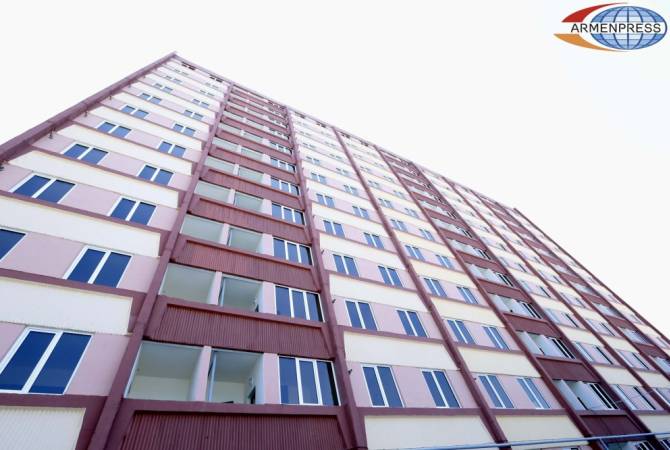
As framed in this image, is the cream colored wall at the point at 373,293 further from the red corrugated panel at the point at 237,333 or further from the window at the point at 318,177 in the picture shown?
the window at the point at 318,177

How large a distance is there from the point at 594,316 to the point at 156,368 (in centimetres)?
3665

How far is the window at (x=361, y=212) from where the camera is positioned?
22505mm

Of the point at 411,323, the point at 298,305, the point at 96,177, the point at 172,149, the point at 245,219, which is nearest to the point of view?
the point at 96,177

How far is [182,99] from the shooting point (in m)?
23.0

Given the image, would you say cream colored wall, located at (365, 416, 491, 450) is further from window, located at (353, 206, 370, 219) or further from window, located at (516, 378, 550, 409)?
window, located at (353, 206, 370, 219)

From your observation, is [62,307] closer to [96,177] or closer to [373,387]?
[96,177]

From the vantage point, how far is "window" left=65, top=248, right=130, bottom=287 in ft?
31.3

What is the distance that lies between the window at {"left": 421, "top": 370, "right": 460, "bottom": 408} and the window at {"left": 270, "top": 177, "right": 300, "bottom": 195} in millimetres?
13532

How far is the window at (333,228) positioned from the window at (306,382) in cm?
905

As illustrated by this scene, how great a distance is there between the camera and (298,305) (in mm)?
13180

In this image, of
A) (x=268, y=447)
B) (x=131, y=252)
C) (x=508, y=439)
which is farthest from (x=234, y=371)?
(x=508, y=439)

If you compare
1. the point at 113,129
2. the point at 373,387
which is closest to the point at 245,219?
the point at 113,129

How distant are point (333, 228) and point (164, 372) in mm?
11881

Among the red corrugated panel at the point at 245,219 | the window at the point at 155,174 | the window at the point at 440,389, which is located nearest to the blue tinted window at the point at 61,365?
the red corrugated panel at the point at 245,219
